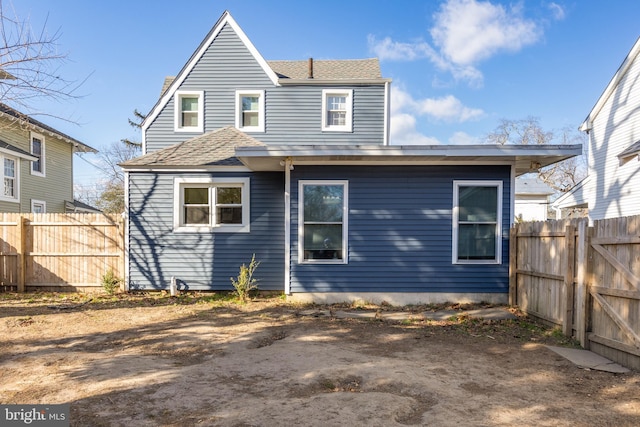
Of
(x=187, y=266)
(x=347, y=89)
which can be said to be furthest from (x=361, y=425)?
(x=347, y=89)

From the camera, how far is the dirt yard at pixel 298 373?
313cm

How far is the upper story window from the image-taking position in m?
14.0

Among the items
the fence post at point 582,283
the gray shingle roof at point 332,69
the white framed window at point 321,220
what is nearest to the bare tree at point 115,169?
the gray shingle roof at point 332,69

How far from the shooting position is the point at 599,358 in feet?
15.4

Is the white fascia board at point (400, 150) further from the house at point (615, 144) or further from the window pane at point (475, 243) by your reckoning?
the house at point (615, 144)

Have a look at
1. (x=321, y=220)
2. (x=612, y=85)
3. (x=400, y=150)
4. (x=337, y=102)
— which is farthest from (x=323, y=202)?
(x=612, y=85)

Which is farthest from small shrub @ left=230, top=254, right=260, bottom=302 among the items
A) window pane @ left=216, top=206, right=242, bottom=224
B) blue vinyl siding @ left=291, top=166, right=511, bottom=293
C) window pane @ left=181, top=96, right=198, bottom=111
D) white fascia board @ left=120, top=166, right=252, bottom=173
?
window pane @ left=181, top=96, right=198, bottom=111

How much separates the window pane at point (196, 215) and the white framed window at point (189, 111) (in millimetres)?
2994

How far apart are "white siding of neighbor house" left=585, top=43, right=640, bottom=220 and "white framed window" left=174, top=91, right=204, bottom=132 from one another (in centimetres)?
1371

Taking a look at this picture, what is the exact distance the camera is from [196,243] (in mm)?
8789

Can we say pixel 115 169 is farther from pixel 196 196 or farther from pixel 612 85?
pixel 612 85

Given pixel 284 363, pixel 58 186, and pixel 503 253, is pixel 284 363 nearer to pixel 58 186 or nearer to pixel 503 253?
pixel 503 253

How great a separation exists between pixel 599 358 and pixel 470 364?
183cm

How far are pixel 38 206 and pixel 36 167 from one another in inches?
71.0
